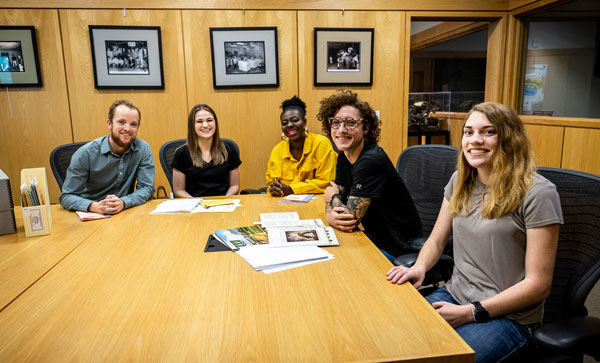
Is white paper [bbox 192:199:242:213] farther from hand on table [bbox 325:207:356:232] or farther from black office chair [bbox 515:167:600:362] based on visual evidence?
black office chair [bbox 515:167:600:362]

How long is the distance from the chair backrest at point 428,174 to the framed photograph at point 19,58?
324 centimetres

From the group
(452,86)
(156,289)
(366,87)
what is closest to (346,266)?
(156,289)

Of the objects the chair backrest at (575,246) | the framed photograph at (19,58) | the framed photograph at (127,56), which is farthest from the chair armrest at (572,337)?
the framed photograph at (19,58)

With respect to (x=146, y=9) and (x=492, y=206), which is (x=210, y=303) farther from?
(x=146, y=9)

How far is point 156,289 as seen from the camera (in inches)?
47.7

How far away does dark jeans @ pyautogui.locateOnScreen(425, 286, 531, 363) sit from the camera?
112 centimetres

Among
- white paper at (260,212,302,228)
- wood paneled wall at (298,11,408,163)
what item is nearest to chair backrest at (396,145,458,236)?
white paper at (260,212,302,228)

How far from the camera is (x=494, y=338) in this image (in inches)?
45.3

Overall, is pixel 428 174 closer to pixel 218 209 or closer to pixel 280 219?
pixel 280 219

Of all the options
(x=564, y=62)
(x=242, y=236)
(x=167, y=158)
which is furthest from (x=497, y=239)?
(x=564, y=62)

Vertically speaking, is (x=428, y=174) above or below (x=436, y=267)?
above

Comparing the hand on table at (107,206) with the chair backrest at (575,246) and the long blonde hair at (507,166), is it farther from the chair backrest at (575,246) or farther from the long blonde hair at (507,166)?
the chair backrest at (575,246)

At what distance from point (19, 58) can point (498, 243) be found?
3.92 meters

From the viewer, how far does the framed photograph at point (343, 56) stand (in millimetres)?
3676
